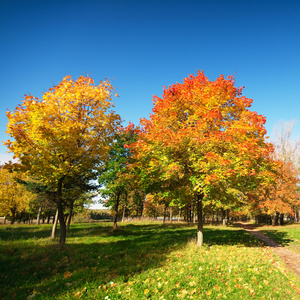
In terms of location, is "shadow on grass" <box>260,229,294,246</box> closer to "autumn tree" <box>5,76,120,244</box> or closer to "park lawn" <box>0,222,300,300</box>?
"park lawn" <box>0,222,300,300</box>

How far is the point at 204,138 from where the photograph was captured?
8727 mm

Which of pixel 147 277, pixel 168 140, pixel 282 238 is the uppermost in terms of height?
pixel 168 140

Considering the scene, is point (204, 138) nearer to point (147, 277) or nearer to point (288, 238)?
point (147, 277)

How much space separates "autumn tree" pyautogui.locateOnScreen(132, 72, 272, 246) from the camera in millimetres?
8312

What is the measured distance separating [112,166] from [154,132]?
33.3ft

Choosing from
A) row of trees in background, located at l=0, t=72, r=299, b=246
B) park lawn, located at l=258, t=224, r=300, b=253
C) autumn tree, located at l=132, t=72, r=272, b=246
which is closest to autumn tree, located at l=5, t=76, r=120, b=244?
row of trees in background, located at l=0, t=72, r=299, b=246

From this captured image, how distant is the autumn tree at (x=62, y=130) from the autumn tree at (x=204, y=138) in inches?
95.2

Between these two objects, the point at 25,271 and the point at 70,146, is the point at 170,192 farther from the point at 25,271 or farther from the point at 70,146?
the point at 25,271

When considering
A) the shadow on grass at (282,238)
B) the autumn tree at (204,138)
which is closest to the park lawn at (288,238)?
the shadow on grass at (282,238)

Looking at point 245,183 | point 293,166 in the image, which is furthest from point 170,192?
point 293,166

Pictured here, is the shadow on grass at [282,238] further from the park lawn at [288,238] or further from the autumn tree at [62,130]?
the autumn tree at [62,130]

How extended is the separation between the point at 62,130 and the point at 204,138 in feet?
21.8

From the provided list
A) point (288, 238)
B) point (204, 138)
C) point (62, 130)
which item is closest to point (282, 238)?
point (288, 238)

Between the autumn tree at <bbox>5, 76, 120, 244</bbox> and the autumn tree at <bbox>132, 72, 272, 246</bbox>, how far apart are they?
7.94 ft
